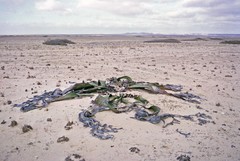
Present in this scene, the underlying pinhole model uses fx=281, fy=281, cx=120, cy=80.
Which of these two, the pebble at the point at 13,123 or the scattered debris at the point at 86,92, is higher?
the scattered debris at the point at 86,92

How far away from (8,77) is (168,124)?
7.48 meters

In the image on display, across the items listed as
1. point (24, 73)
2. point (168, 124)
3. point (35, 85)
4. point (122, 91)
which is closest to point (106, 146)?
point (168, 124)

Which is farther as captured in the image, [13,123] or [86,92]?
[86,92]

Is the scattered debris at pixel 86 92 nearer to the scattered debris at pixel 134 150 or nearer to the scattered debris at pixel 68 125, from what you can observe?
the scattered debris at pixel 68 125

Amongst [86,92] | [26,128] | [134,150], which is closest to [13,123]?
[26,128]

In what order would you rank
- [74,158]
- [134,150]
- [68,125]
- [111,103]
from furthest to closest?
[111,103]
[68,125]
[134,150]
[74,158]

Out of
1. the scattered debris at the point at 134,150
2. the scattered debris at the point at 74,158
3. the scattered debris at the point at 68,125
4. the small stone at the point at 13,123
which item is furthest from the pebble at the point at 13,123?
the scattered debris at the point at 134,150

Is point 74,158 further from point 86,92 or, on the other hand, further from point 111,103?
point 86,92

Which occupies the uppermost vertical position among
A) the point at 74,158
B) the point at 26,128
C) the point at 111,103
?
the point at 111,103

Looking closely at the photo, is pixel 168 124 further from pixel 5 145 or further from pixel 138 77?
pixel 138 77

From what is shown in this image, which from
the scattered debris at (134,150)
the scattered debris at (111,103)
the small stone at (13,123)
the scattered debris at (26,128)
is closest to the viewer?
the scattered debris at (134,150)

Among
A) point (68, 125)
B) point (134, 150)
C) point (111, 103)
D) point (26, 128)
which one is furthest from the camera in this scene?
point (111, 103)

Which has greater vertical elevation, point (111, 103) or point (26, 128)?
point (111, 103)

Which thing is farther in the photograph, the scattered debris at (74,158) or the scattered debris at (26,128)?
the scattered debris at (26,128)
